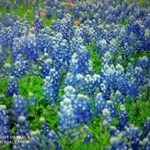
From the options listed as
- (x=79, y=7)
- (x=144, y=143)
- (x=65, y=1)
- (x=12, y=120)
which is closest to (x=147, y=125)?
(x=144, y=143)

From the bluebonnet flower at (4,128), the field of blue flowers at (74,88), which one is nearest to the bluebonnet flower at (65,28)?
the field of blue flowers at (74,88)

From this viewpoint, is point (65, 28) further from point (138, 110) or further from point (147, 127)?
point (147, 127)

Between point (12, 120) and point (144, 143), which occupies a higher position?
point (12, 120)

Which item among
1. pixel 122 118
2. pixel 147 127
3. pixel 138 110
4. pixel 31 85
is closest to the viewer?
pixel 147 127

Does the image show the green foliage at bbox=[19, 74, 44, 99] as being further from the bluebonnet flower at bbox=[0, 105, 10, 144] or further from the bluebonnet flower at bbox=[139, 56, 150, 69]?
the bluebonnet flower at bbox=[139, 56, 150, 69]

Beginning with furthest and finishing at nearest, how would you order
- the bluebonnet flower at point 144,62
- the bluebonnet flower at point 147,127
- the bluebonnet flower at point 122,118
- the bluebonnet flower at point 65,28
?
1. the bluebonnet flower at point 65,28
2. the bluebonnet flower at point 144,62
3. the bluebonnet flower at point 122,118
4. the bluebonnet flower at point 147,127

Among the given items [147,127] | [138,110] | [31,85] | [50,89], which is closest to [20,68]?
[31,85]

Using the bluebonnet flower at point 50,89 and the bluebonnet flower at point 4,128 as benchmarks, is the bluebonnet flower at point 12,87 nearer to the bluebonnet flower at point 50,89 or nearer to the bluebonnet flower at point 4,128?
the bluebonnet flower at point 50,89

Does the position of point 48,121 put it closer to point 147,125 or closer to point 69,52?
point 147,125

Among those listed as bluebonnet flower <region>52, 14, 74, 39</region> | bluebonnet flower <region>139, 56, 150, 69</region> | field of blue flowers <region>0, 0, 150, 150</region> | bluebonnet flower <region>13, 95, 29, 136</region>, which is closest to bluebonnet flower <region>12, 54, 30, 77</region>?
field of blue flowers <region>0, 0, 150, 150</region>
